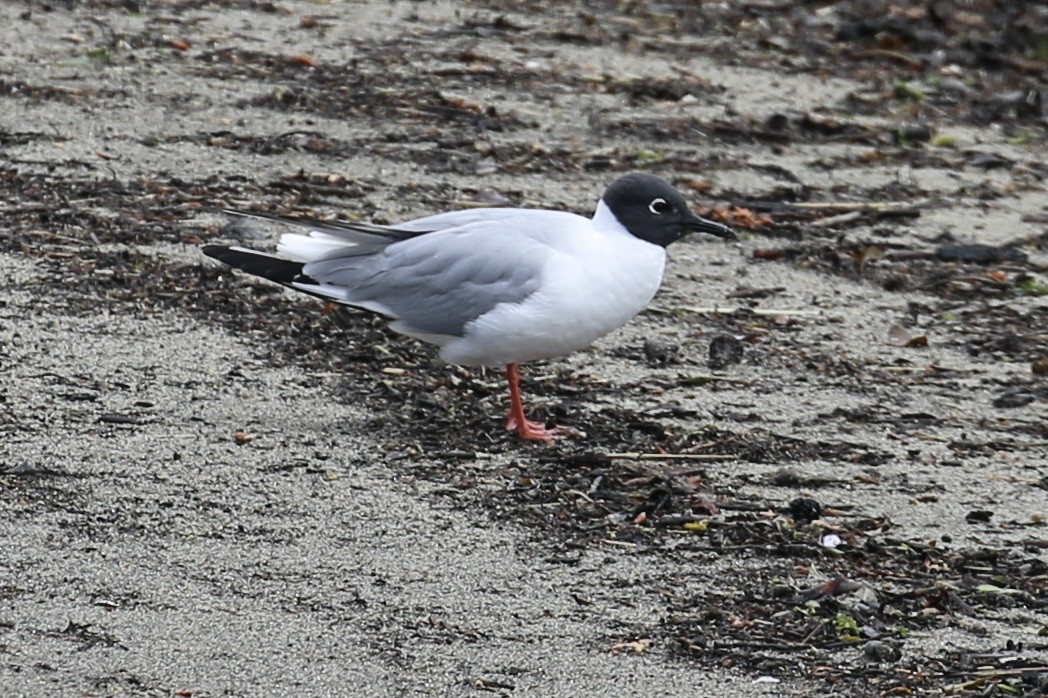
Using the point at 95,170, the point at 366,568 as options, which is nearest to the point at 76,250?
the point at 95,170

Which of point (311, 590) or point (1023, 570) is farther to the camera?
point (1023, 570)

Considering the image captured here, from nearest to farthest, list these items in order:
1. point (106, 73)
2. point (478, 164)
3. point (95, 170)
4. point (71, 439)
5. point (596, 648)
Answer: point (596, 648) → point (71, 439) → point (95, 170) → point (478, 164) → point (106, 73)

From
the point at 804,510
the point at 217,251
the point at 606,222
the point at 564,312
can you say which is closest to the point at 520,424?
the point at 564,312

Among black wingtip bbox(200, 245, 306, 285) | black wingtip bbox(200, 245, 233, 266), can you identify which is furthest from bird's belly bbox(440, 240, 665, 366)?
black wingtip bbox(200, 245, 233, 266)

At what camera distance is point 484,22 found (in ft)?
29.8

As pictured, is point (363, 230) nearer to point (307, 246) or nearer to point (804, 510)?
point (307, 246)

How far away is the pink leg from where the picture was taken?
505 cm

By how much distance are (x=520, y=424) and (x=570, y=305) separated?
38cm

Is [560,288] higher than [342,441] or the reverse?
higher

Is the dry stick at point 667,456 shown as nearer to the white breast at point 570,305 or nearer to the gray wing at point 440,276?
the white breast at point 570,305

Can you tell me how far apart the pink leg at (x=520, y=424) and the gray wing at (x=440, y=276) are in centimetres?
21

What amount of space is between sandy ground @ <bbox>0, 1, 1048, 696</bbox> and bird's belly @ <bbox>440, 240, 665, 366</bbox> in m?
0.25

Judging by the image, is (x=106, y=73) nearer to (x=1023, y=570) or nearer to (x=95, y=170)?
(x=95, y=170)

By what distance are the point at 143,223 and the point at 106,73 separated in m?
1.71
